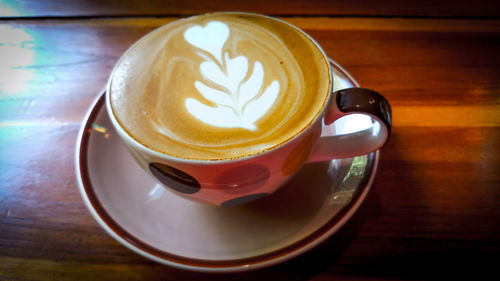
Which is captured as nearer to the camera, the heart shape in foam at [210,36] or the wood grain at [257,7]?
the heart shape in foam at [210,36]

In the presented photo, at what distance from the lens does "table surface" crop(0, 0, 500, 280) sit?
20.7 inches

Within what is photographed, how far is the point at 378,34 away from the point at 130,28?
2.23 feet

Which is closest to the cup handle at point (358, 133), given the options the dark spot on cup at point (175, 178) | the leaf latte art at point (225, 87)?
the leaf latte art at point (225, 87)

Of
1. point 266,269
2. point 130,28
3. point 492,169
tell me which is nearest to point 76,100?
point 130,28

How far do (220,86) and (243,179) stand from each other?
0.63 ft

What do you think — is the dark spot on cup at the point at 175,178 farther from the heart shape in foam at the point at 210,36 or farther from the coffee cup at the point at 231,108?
the heart shape in foam at the point at 210,36

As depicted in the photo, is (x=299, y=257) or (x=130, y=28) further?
(x=130, y=28)

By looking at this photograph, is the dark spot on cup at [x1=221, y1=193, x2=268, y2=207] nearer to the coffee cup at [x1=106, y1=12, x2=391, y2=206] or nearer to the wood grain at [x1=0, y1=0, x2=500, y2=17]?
the coffee cup at [x1=106, y1=12, x2=391, y2=206]

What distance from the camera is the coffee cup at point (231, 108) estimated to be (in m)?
0.46

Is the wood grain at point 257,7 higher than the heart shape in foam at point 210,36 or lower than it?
lower

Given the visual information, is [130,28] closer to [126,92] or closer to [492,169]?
[126,92]

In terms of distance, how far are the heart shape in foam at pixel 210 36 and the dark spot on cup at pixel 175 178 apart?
246 mm

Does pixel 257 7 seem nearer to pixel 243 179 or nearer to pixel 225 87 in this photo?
pixel 225 87

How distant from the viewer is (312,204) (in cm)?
56
